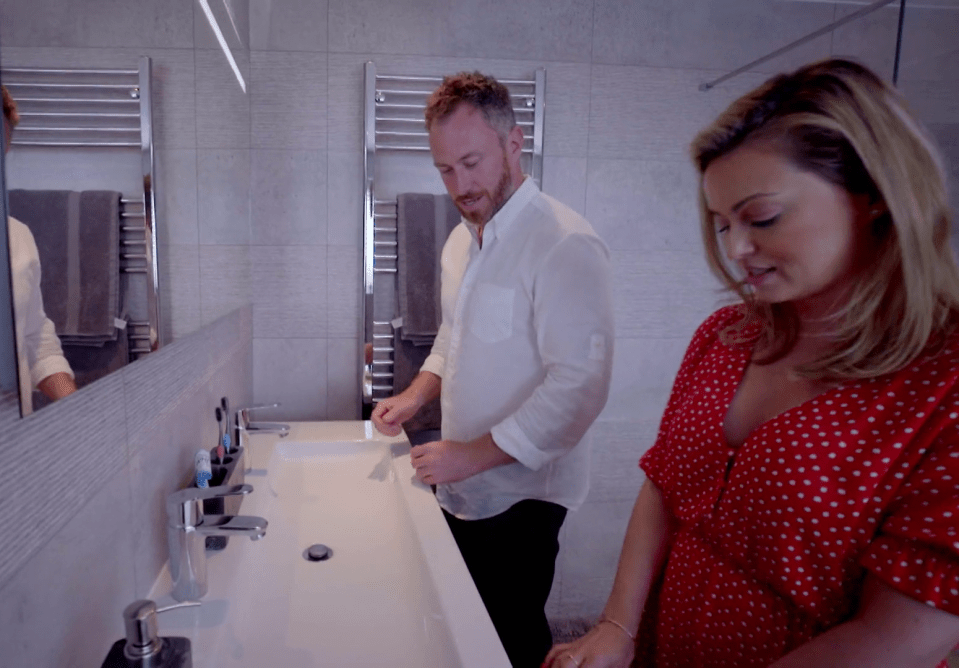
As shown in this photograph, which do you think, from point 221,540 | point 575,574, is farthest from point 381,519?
point 575,574

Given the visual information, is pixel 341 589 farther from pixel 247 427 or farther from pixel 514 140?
pixel 514 140

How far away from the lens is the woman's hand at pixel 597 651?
816 mm

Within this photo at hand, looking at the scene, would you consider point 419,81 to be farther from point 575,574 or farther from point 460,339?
point 575,574

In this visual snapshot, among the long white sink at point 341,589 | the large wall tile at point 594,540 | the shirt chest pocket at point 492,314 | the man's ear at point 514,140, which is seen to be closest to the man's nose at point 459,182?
the man's ear at point 514,140

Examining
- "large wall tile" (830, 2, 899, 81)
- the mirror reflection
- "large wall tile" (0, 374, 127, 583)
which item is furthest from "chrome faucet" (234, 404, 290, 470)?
"large wall tile" (830, 2, 899, 81)

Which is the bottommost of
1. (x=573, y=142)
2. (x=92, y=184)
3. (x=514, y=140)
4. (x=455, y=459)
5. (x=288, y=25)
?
(x=455, y=459)

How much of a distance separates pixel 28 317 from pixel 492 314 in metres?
0.92

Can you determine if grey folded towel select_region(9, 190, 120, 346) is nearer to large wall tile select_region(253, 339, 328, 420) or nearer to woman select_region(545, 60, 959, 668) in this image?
woman select_region(545, 60, 959, 668)

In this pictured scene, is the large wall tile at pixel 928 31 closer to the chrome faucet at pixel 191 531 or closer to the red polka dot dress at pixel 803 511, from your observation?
the red polka dot dress at pixel 803 511

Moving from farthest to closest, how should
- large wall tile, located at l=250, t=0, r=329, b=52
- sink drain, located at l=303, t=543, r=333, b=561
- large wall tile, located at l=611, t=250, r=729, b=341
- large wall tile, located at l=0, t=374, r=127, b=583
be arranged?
large wall tile, located at l=611, t=250, r=729, b=341, large wall tile, located at l=250, t=0, r=329, b=52, sink drain, located at l=303, t=543, r=333, b=561, large wall tile, located at l=0, t=374, r=127, b=583

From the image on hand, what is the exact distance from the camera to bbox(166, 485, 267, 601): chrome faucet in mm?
780

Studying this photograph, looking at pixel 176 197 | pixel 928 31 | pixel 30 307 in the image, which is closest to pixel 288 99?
pixel 176 197

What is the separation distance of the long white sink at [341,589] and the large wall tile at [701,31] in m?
1.54

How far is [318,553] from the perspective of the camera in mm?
1036
